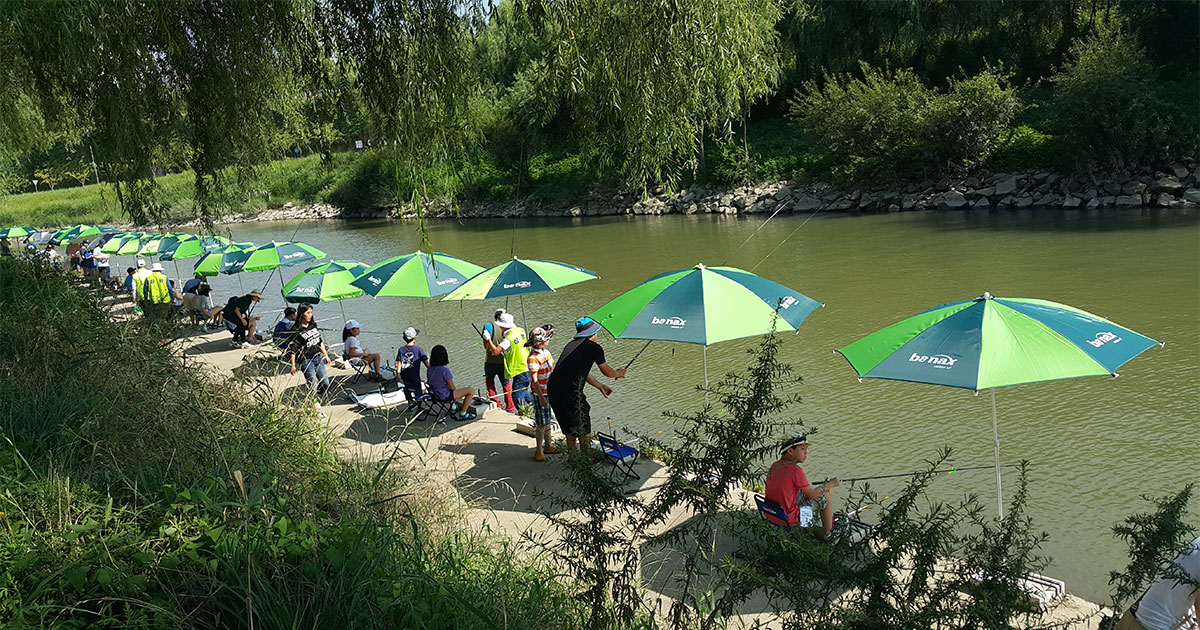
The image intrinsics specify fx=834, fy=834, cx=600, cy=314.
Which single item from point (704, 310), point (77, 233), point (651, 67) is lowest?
point (704, 310)

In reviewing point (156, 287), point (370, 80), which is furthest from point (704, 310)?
point (156, 287)

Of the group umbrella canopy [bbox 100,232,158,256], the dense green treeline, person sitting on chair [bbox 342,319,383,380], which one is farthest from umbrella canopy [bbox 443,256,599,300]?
umbrella canopy [bbox 100,232,158,256]

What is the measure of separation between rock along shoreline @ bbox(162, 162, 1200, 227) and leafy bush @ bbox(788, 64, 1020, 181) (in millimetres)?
951

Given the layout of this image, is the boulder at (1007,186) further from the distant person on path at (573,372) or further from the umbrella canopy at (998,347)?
the distant person on path at (573,372)

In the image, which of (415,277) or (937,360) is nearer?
(937,360)

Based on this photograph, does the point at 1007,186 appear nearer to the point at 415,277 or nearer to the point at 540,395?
the point at 415,277

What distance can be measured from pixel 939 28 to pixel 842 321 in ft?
105

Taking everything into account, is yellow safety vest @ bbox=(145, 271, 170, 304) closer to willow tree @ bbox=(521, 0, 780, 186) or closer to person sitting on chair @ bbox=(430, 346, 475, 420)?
person sitting on chair @ bbox=(430, 346, 475, 420)

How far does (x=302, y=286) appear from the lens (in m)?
13.2

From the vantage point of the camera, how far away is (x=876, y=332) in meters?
7.05

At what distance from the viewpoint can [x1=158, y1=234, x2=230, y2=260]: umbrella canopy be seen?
62.0 ft

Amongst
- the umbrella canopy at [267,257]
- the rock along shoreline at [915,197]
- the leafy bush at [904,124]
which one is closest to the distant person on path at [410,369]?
the umbrella canopy at [267,257]

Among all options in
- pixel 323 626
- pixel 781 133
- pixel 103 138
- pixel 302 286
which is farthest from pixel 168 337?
pixel 781 133

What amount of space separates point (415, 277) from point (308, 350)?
1.73 metres
